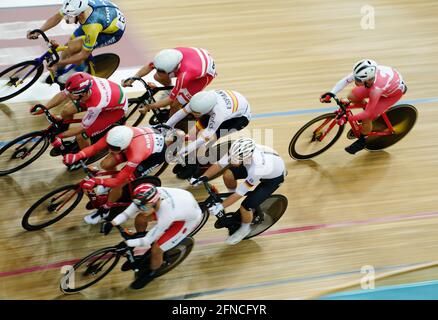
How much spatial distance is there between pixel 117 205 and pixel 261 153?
124cm

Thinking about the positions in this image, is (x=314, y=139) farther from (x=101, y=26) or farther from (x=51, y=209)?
(x=51, y=209)

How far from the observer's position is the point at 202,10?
27.0 ft

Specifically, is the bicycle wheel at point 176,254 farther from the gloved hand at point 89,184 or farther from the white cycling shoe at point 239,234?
the gloved hand at point 89,184

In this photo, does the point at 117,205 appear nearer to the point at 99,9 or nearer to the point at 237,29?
the point at 99,9

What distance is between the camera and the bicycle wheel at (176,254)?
442 centimetres

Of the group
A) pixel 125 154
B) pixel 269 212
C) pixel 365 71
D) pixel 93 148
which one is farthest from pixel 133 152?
pixel 365 71

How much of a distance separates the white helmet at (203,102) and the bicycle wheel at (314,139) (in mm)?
1123

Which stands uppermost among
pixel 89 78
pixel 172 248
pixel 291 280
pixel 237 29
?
pixel 89 78

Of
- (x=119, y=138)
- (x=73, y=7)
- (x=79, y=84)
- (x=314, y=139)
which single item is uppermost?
(x=73, y=7)

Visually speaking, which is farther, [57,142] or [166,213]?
[57,142]

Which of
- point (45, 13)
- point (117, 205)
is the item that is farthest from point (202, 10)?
point (117, 205)

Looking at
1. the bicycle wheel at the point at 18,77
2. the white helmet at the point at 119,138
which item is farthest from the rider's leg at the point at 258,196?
the bicycle wheel at the point at 18,77

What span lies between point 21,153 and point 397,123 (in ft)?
11.6

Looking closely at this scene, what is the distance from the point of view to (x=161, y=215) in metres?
4.00
